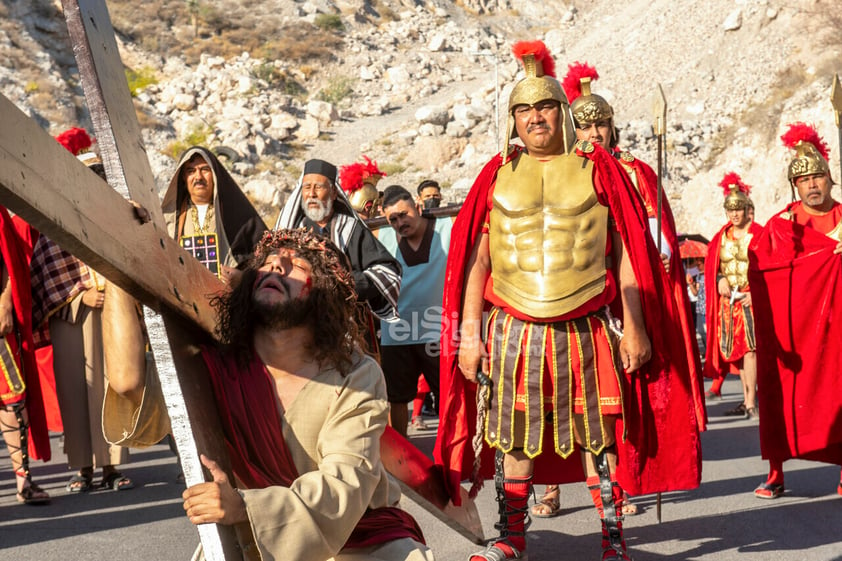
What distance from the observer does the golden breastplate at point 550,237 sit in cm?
474

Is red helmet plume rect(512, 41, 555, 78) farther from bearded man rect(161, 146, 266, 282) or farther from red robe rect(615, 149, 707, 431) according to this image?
bearded man rect(161, 146, 266, 282)

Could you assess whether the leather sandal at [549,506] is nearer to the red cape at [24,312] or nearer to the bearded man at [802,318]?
the bearded man at [802,318]

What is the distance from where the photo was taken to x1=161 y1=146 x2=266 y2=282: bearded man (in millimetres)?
5641

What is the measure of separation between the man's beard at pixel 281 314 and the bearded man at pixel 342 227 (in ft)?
9.50

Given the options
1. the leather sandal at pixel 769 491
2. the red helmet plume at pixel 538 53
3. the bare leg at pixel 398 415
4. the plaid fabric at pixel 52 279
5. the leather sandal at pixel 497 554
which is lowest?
the leather sandal at pixel 769 491

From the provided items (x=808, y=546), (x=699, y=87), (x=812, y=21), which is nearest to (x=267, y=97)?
(x=699, y=87)

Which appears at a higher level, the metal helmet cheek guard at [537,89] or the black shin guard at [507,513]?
the metal helmet cheek guard at [537,89]

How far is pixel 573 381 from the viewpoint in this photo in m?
4.83

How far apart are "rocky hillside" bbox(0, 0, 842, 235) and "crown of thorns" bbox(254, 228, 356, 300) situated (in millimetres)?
23013

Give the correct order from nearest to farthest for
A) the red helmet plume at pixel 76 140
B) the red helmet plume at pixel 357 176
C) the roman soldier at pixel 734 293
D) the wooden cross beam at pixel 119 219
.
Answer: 1. the wooden cross beam at pixel 119 219
2. the red helmet plume at pixel 76 140
3. the roman soldier at pixel 734 293
4. the red helmet plume at pixel 357 176

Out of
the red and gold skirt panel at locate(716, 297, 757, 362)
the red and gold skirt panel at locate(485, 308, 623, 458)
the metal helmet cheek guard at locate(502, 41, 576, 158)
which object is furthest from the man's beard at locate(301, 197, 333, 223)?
the red and gold skirt panel at locate(716, 297, 757, 362)

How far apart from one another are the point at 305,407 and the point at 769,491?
14.5 feet


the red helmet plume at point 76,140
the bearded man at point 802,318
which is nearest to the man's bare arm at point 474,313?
the bearded man at point 802,318

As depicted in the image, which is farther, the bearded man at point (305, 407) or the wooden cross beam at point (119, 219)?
the bearded man at point (305, 407)
